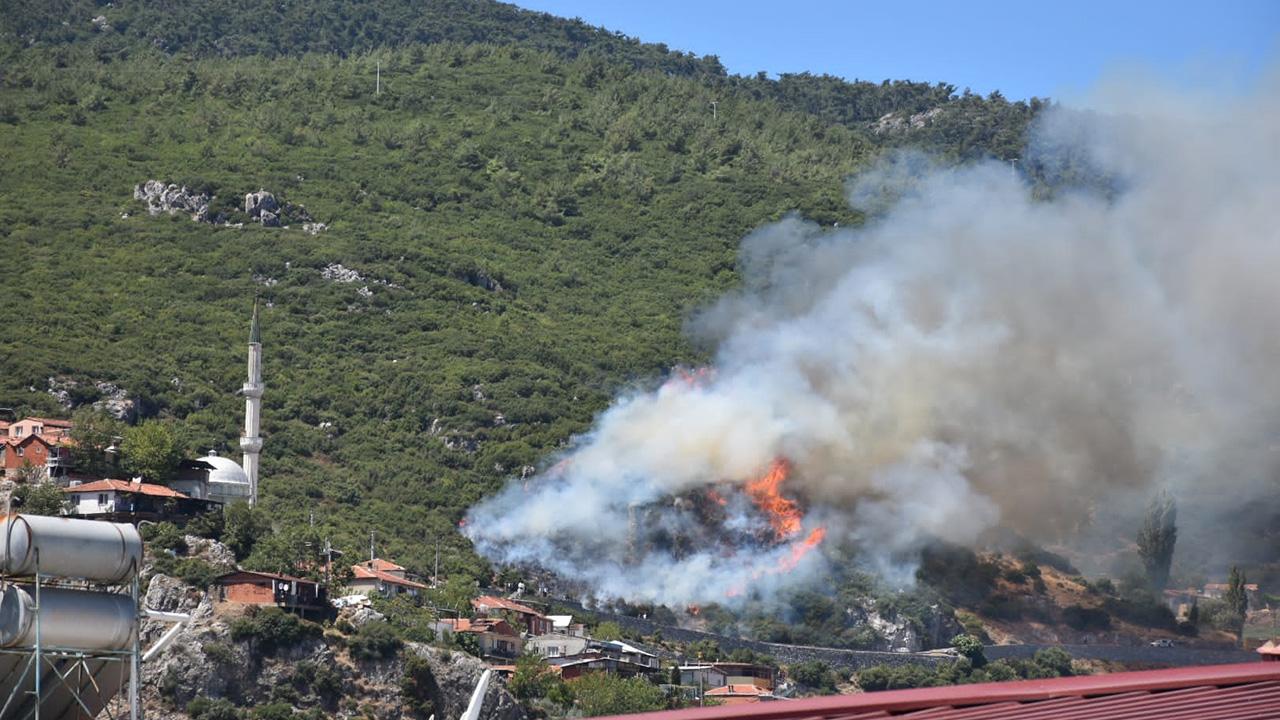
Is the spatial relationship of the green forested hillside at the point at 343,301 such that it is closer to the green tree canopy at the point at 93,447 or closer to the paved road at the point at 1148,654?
the green tree canopy at the point at 93,447

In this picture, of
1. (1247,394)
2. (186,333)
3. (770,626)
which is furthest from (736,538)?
(186,333)

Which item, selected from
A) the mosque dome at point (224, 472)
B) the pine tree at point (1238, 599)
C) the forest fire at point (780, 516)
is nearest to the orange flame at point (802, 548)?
the forest fire at point (780, 516)

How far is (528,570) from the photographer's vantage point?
380 ft

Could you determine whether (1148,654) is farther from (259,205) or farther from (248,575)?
(259,205)

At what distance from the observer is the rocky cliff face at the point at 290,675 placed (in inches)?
3258

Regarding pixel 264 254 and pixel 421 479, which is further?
pixel 264 254

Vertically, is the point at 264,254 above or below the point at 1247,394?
above

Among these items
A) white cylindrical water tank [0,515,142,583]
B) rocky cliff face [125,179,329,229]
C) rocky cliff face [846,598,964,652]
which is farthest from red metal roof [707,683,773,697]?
rocky cliff face [125,179,329,229]

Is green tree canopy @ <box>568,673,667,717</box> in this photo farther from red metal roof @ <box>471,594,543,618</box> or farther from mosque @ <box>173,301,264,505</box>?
mosque @ <box>173,301,264,505</box>

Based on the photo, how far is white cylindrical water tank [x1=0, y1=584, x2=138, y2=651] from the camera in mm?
37781

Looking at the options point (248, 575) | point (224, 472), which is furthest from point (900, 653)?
point (248, 575)

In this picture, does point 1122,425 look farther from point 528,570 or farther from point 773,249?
point 773,249

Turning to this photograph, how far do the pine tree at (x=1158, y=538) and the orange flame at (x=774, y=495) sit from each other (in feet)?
57.8

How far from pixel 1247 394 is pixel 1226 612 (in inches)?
455
